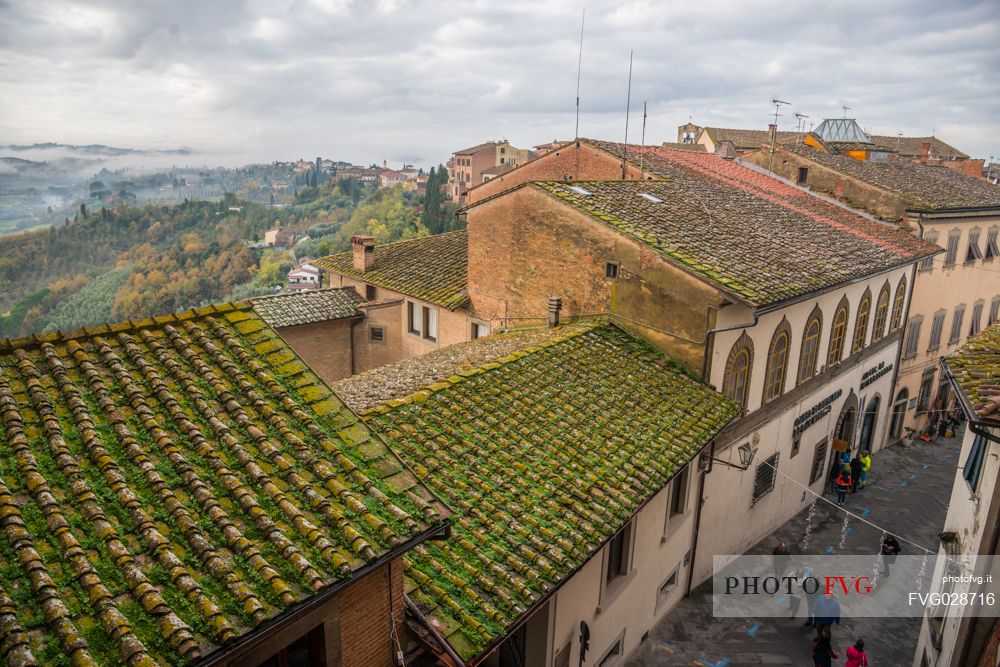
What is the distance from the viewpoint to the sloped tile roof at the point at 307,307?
1878 centimetres

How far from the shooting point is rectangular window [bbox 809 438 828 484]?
18.9 meters

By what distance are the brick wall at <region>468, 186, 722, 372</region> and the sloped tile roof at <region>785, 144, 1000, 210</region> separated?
1540cm

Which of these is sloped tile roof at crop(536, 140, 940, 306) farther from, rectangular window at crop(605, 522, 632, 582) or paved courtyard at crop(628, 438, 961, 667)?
A: paved courtyard at crop(628, 438, 961, 667)

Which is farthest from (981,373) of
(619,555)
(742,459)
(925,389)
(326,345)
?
(925,389)

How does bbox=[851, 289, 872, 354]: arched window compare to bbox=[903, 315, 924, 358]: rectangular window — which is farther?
bbox=[903, 315, 924, 358]: rectangular window

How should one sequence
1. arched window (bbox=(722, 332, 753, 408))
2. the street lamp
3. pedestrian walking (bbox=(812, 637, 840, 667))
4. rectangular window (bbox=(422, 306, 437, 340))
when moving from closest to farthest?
1. pedestrian walking (bbox=(812, 637, 840, 667))
2. the street lamp
3. arched window (bbox=(722, 332, 753, 408))
4. rectangular window (bbox=(422, 306, 437, 340))

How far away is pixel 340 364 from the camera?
20547 mm

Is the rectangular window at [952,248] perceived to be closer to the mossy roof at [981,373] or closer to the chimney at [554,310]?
the mossy roof at [981,373]

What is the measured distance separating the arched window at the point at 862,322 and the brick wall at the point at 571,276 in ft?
29.9

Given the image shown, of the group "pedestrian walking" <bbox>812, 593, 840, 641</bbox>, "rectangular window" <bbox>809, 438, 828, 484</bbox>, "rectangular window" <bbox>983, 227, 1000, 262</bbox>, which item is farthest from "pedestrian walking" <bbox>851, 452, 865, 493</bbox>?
"rectangular window" <bbox>983, 227, 1000, 262</bbox>

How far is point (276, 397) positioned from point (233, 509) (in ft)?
4.62

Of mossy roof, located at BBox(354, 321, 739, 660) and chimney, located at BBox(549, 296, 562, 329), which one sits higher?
chimney, located at BBox(549, 296, 562, 329)

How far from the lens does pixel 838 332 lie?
1775 cm

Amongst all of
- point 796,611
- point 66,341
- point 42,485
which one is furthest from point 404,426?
point 796,611
